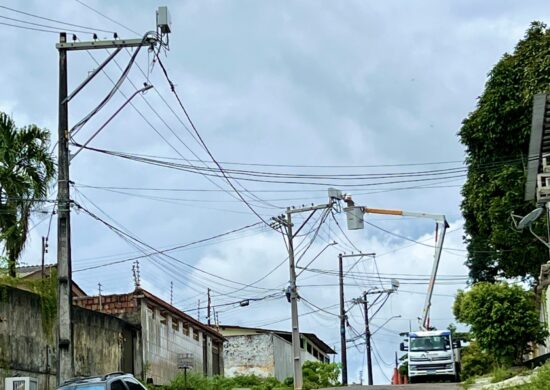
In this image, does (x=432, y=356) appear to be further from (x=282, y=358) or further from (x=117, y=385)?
(x=282, y=358)

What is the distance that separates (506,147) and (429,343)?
930cm

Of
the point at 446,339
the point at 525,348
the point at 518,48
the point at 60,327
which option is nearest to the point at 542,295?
the point at 446,339

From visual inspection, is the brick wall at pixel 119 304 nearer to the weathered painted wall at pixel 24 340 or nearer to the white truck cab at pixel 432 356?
the weathered painted wall at pixel 24 340

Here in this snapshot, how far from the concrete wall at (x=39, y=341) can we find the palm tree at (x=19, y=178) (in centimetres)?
113

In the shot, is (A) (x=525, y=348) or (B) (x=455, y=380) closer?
(A) (x=525, y=348)

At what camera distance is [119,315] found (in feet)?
114

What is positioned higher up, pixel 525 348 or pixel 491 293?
pixel 491 293

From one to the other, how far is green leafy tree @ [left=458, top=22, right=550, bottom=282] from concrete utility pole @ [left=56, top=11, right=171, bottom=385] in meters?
19.6

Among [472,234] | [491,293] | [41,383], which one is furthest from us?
[472,234]

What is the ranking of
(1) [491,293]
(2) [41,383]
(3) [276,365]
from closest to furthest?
(2) [41,383], (1) [491,293], (3) [276,365]

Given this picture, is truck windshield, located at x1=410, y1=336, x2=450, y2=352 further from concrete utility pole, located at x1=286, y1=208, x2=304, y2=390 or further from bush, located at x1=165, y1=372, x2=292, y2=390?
bush, located at x1=165, y1=372, x2=292, y2=390

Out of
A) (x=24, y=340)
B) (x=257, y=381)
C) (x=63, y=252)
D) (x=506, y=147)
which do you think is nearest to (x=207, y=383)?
(x=257, y=381)

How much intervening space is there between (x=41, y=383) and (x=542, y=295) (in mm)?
21880

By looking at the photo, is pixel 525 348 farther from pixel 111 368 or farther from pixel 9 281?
pixel 9 281
